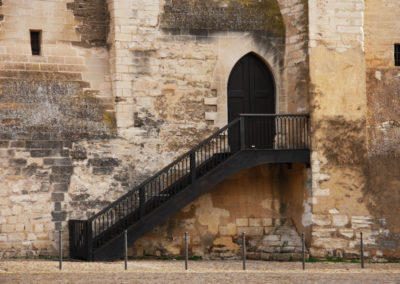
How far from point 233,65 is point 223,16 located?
131 centimetres

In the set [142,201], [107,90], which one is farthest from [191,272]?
[107,90]

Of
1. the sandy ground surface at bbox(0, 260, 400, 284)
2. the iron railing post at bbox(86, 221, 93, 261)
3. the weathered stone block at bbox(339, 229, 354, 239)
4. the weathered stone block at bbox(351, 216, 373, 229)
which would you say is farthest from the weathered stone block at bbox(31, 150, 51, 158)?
the weathered stone block at bbox(351, 216, 373, 229)

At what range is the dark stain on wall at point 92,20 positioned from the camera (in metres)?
24.0

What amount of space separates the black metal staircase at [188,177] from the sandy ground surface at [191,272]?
32.7 inches

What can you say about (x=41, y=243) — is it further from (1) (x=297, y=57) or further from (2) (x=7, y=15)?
(1) (x=297, y=57)

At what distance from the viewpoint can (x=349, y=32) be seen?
24.2m

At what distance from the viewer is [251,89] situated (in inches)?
984

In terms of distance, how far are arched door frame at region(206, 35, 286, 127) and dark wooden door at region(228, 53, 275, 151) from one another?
179mm

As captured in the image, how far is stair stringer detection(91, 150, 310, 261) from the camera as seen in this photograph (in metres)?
22.1

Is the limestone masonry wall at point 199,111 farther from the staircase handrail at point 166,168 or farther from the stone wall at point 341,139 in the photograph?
the staircase handrail at point 166,168

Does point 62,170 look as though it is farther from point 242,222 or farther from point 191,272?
point 242,222

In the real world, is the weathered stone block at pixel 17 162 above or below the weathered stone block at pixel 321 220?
above

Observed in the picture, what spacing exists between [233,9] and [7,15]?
231 inches

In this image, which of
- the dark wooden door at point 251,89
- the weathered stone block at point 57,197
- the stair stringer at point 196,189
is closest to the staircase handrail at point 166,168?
the stair stringer at point 196,189
